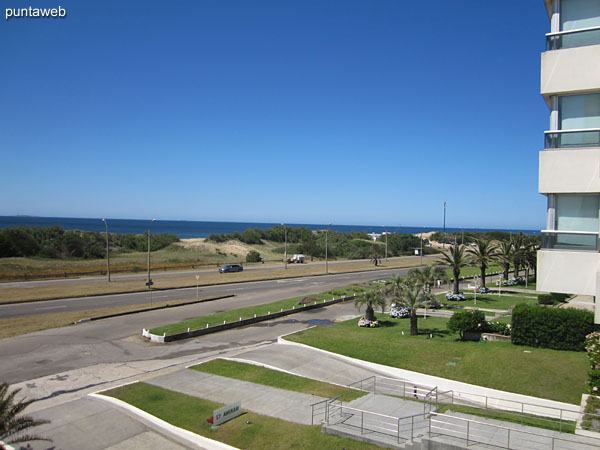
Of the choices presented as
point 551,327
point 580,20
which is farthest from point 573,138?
point 551,327

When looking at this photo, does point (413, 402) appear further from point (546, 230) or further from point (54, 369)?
point (54, 369)

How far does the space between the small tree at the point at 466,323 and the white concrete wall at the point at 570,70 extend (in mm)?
17878

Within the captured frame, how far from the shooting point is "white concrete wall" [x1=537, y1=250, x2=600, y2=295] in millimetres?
9969

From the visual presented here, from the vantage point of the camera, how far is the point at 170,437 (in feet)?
45.9

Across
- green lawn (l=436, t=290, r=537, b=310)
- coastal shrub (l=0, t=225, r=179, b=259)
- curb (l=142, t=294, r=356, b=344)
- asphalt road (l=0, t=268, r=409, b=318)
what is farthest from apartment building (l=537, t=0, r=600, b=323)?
coastal shrub (l=0, t=225, r=179, b=259)

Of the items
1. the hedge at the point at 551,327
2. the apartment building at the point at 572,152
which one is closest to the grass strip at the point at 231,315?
the hedge at the point at 551,327

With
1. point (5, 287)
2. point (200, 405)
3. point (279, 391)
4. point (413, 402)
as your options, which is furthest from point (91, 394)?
point (5, 287)

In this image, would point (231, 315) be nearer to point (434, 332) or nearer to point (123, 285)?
point (434, 332)

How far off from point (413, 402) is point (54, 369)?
16.8 m

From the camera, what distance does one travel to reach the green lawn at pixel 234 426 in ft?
42.7

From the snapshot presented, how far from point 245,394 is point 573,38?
15.8 m

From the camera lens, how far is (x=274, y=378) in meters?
19.4

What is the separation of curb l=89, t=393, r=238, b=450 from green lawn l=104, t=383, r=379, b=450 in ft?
0.70

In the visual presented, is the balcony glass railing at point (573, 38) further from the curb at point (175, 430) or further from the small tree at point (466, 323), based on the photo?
the small tree at point (466, 323)
